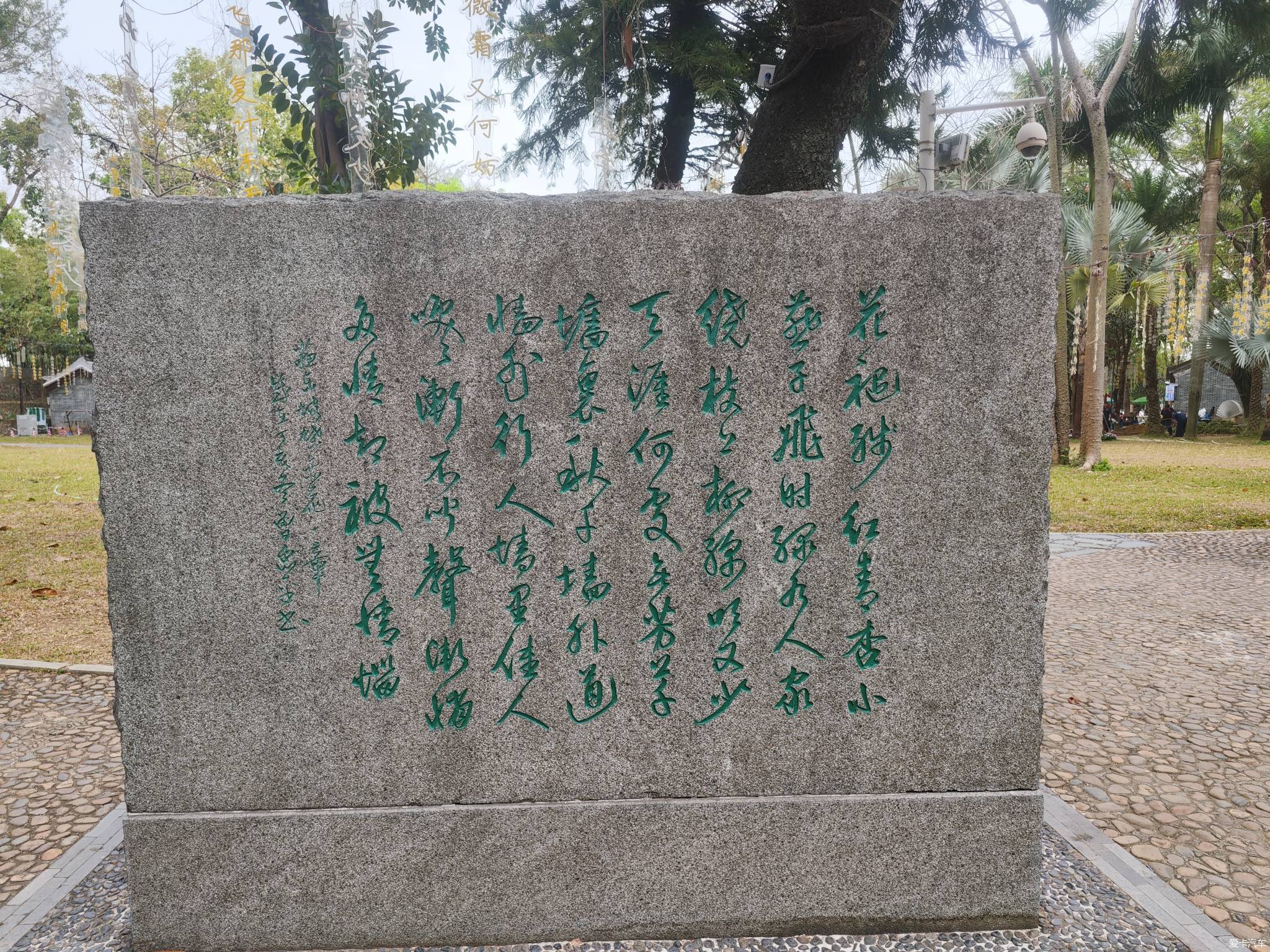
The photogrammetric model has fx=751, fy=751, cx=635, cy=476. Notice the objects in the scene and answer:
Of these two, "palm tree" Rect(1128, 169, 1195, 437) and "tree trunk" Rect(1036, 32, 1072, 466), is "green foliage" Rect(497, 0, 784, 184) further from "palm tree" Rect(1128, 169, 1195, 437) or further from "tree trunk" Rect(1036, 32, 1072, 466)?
"palm tree" Rect(1128, 169, 1195, 437)

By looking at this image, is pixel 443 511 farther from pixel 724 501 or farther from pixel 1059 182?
pixel 1059 182

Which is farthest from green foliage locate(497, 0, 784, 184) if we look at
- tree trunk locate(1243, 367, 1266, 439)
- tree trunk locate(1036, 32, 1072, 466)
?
tree trunk locate(1243, 367, 1266, 439)

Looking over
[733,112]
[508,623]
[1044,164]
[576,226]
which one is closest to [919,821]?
[508,623]

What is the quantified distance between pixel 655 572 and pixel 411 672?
2.67 ft

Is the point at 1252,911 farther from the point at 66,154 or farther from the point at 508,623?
the point at 66,154

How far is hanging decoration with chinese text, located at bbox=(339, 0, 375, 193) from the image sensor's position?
4.15 m

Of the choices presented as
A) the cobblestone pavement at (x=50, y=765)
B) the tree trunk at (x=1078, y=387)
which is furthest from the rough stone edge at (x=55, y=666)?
the tree trunk at (x=1078, y=387)

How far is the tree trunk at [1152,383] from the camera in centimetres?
2578

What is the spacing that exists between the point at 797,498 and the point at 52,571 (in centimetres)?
706

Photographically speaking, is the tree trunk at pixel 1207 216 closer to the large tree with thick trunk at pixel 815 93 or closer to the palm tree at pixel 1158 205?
the palm tree at pixel 1158 205

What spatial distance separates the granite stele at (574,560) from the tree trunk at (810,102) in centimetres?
272

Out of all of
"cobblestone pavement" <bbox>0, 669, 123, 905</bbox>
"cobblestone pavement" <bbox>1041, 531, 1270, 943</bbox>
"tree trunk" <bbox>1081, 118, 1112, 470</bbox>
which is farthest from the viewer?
"tree trunk" <bbox>1081, 118, 1112, 470</bbox>

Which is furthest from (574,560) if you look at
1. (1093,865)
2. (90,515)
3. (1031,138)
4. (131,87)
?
(1031,138)

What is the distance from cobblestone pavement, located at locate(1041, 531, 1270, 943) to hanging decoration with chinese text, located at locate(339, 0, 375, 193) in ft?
15.4
